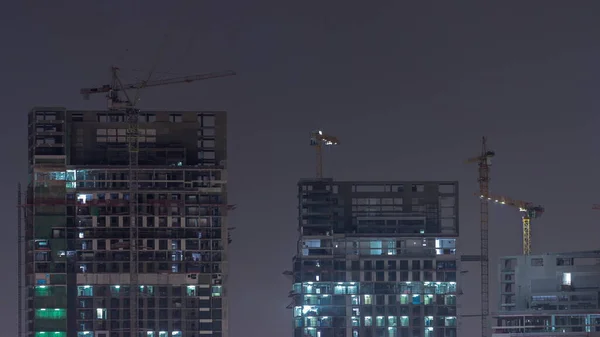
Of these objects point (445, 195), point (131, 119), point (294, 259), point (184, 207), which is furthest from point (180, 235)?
point (445, 195)

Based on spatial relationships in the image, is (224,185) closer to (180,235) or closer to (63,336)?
(180,235)

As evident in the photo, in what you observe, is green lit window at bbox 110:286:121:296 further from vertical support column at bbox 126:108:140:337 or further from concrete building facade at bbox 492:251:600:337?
concrete building facade at bbox 492:251:600:337

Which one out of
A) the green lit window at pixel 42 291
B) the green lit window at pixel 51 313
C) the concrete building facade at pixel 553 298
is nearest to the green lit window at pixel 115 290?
the green lit window at pixel 51 313

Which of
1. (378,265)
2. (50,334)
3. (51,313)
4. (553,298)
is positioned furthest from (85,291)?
(553,298)

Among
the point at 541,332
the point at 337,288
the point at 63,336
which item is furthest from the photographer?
the point at 337,288

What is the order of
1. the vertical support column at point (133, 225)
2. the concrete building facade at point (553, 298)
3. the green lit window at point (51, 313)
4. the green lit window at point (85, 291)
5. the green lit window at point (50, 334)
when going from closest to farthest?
the green lit window at point (50, 334) < the green lit window at point (51, 313) < the vertical support column at point (133, 225) < the green lit window at point (85, 291) < the concrete building facade at point (553, 298)

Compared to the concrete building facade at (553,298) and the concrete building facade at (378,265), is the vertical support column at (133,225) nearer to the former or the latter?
the concrete building facade at (378,265)
